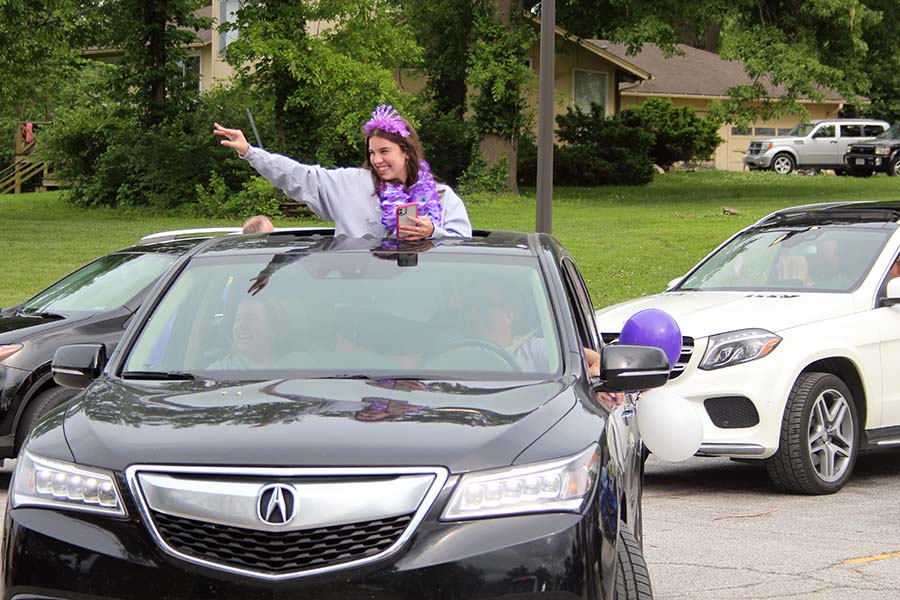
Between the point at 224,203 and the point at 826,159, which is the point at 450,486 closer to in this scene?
the point at 224,203

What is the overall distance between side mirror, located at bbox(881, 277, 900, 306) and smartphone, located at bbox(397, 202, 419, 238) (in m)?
4.22

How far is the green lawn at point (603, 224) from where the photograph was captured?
19.4 meters

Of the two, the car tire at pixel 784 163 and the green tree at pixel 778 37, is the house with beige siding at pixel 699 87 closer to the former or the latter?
the car tire at pixel 784 163

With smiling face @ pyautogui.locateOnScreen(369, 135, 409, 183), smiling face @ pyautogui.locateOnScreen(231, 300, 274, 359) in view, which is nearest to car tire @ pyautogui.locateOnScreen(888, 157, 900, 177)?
smiling face @ pyautogui.locateOnScreen(369, 135, 409, 183)

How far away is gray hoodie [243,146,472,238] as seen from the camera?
6602mm

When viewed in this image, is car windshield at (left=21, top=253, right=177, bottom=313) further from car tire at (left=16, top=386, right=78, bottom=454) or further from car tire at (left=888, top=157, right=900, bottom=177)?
car tire at (left=888, top=157, right=900, bottom=177)

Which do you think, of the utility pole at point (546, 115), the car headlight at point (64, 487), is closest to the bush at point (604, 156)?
the utility pole at point (546, 115)

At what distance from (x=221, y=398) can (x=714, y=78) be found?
2119 inches

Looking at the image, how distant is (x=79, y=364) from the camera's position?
203 inches

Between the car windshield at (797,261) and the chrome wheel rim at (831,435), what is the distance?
886mm

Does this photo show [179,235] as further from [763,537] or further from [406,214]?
[406,214]

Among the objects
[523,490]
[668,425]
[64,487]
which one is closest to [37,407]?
[668,425]

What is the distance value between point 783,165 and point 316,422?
154ft

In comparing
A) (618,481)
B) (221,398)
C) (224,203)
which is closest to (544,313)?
(618,481)
